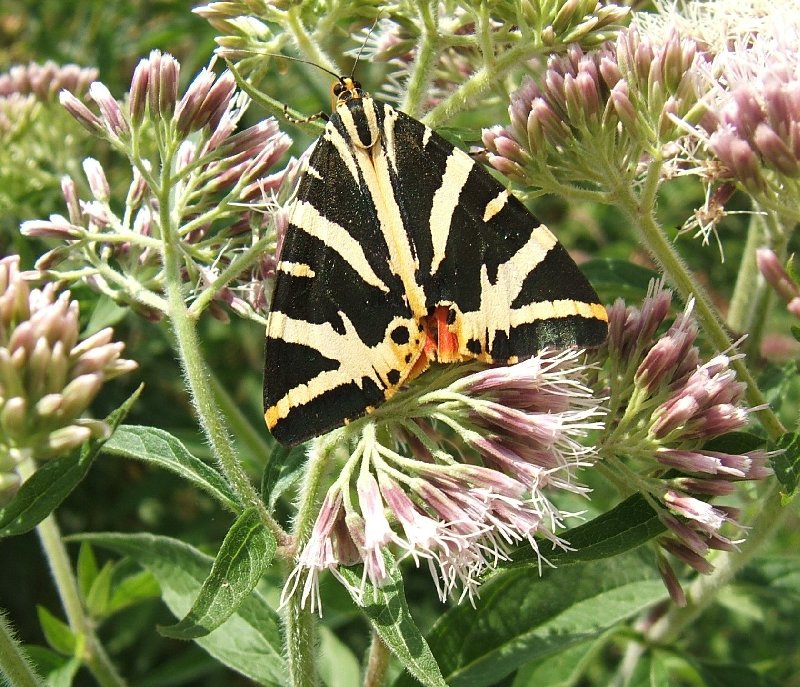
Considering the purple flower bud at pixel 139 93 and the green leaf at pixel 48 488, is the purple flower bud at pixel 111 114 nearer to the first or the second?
the purple flower bud at pixel 139 93

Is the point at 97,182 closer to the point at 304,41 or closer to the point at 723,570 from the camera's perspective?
the point at 304,41

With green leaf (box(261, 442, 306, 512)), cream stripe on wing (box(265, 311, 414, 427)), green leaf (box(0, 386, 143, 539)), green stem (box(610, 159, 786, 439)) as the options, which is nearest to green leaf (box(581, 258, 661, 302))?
green stem (box(610, 159, 786, 439))

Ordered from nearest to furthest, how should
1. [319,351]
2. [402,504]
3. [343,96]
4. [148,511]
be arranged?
1. [402,504]
2. [319,351]
3. [343,96]
4. [148,511]

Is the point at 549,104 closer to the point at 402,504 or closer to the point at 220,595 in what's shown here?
the point at 402,504

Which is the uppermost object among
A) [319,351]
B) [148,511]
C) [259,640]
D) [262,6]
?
[262,6]

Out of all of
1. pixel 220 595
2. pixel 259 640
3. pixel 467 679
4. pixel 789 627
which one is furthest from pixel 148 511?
pixel 789 627

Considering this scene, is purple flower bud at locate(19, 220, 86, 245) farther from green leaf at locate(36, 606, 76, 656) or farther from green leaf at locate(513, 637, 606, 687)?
green leaf at locate(513, 637, 606, 687)
